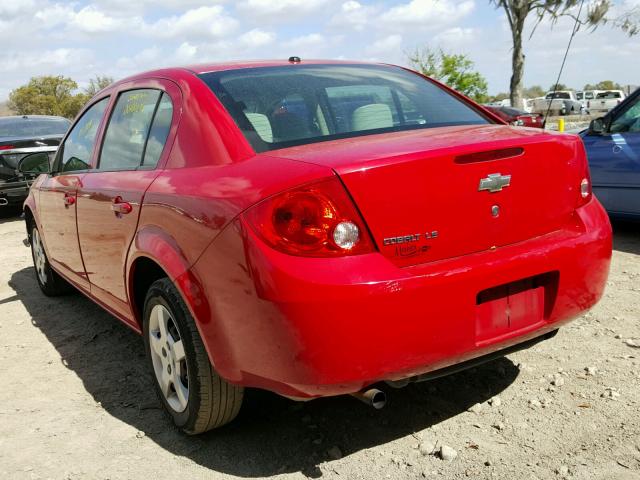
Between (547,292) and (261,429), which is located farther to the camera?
(261,429)

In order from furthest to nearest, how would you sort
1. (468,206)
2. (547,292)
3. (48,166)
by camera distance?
(48,166), (547,292), (468,206)

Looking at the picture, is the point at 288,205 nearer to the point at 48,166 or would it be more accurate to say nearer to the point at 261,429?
the point at 261,429

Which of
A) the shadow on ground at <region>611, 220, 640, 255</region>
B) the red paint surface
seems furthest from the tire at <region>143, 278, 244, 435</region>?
the shadow on ground at <region>611, 220, 640, 255</region>

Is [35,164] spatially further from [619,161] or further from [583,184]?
[619,161]

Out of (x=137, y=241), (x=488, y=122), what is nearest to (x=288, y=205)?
(x=137, y=241)

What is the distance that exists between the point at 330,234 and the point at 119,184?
1.48 meters

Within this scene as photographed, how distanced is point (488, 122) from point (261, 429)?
1819 mm

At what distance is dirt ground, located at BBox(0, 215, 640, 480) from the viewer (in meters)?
2.70

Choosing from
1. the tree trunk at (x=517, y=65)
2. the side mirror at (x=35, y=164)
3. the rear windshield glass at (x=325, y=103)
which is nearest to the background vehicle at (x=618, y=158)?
the rear windshield glass at (x=325, y=103)

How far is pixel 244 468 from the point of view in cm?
277

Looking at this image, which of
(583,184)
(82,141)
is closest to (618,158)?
(583,184)

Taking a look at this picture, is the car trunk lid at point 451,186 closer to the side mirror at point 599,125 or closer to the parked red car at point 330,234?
the parked red car at point 330,234

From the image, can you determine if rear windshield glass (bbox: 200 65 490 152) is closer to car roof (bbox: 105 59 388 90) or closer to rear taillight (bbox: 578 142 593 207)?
car roof (bbox: 105 59 388 90)

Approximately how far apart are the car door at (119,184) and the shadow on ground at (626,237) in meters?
4.28
